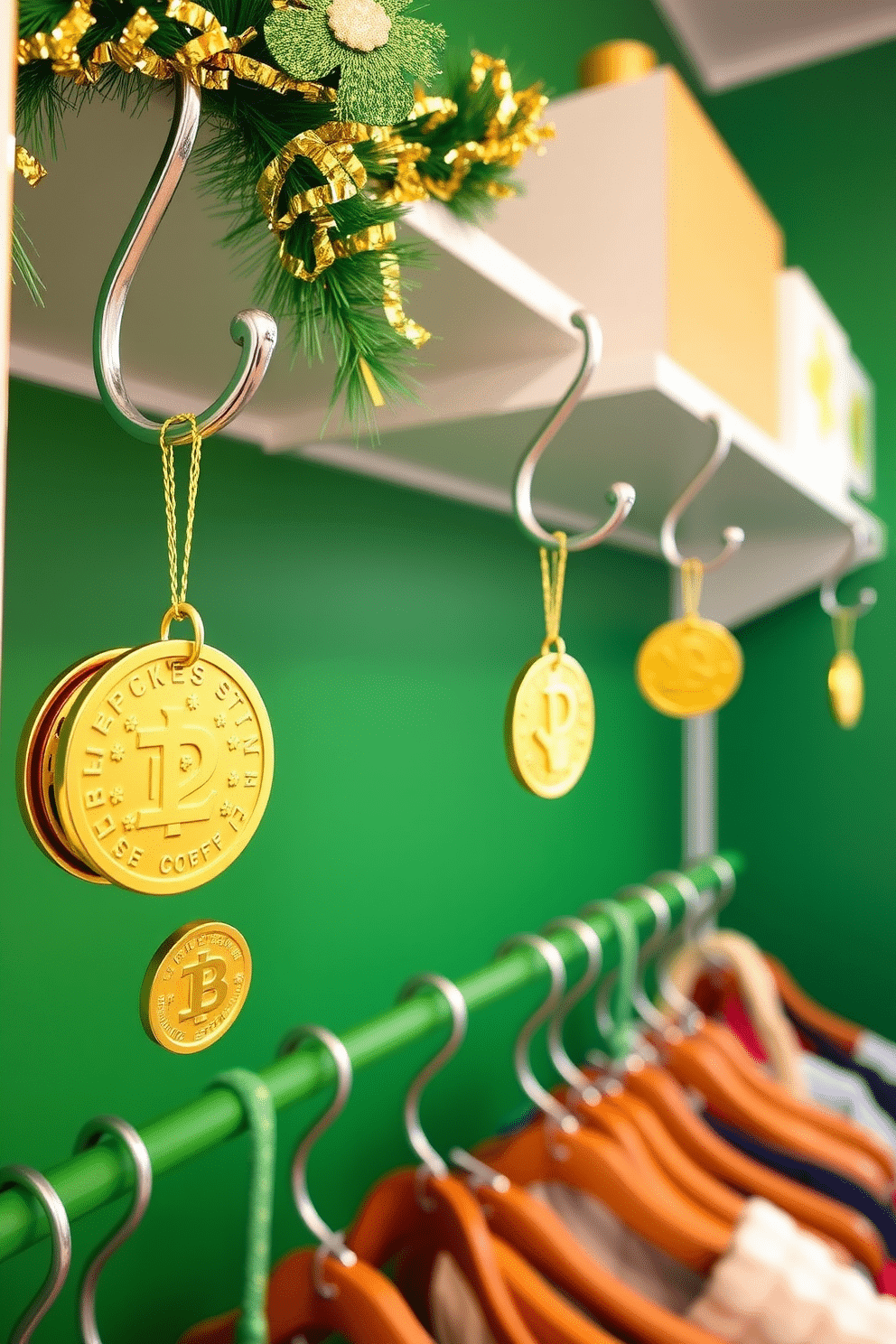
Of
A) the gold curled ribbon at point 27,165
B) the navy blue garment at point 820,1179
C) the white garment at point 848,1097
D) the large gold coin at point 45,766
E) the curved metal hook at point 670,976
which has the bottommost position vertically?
the white garment at point 848,1097

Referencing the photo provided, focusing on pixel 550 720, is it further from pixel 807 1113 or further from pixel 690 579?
pixel 807 1113

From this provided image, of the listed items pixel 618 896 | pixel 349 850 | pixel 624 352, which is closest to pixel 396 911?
pixel 349 850

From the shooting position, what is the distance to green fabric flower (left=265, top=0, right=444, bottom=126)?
337mm

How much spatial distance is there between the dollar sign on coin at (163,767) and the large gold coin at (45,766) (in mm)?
13

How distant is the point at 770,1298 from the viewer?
684 mm


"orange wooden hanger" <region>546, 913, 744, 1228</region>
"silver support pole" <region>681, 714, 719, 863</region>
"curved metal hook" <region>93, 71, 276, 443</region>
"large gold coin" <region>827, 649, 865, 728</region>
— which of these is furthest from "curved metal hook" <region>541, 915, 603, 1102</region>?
"silver support pole" <region>681, 714, 719, 863</region>

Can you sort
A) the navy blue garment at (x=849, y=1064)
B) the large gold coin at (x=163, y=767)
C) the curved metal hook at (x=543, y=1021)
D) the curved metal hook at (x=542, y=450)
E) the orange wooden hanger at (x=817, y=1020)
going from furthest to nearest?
the orange wooden hanger at (x=817, y=1020) → the navy blue garment at (x=849, y=1064) → the curved metal hook at (x=543, y=1021) → the curved metal hook at (x=542, y=450) → the large gold coin at (x=163, y=767)

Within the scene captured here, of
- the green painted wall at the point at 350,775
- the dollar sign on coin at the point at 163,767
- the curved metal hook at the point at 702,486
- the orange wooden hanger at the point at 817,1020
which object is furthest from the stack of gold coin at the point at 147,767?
the orange wooden hanger at the point at 817,1020

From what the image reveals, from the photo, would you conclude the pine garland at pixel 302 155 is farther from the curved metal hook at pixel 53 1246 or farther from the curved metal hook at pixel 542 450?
the curved metal hook at pixel 53 1246

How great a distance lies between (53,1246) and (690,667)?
586mm

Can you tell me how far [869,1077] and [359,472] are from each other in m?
0.92

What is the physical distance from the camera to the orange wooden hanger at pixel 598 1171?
28.5 inches

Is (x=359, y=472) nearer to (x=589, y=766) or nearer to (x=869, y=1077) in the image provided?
(x=589, y=766)

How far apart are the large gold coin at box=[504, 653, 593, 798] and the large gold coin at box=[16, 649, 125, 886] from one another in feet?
0.79
